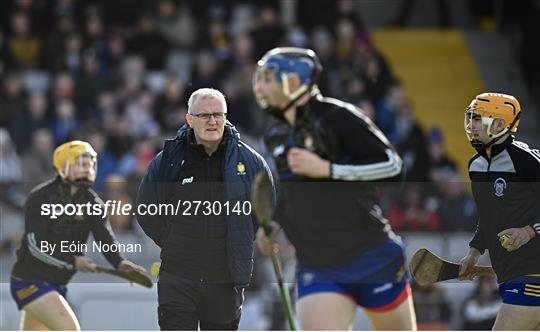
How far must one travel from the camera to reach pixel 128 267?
862 cm

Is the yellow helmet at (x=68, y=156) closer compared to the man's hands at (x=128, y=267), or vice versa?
the man's hands at (x=128, y=267)

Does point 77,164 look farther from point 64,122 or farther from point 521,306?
point 64,122

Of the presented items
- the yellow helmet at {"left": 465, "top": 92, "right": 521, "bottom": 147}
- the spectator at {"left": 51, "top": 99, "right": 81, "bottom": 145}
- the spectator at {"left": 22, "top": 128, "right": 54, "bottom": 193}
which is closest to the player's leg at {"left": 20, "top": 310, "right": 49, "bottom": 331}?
the yellow helmet at {"left": 465, "top": 92, "right": 521, "bottom": 147}

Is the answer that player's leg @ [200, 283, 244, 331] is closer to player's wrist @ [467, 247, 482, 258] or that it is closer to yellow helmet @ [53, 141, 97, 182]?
yellow helmet @ [53, 141, 97, 182]

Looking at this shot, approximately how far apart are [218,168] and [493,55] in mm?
9211

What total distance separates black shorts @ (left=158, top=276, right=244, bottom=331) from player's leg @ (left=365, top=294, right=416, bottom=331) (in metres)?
0.76

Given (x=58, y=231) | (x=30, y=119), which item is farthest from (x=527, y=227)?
(x=30, y=119)

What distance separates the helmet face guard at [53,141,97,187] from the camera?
28.5 feet

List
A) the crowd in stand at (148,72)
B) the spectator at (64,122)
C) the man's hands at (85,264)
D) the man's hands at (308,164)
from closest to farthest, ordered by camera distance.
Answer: the man's hands at (308,164) → the man's hands at (85,264) → the crowd in stand at (148,72) → the spectator at (64,122)

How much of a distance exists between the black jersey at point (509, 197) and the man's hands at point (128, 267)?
6.18ft

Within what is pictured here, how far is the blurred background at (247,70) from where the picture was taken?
13297 millimetres

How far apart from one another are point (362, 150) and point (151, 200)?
1.20 meters

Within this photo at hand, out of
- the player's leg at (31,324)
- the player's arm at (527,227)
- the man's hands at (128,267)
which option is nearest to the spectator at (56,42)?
the player's leg at (31,324)

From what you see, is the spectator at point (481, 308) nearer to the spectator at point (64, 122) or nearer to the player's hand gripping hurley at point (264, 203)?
the player's hand gripping hurley at point (264, 203)
